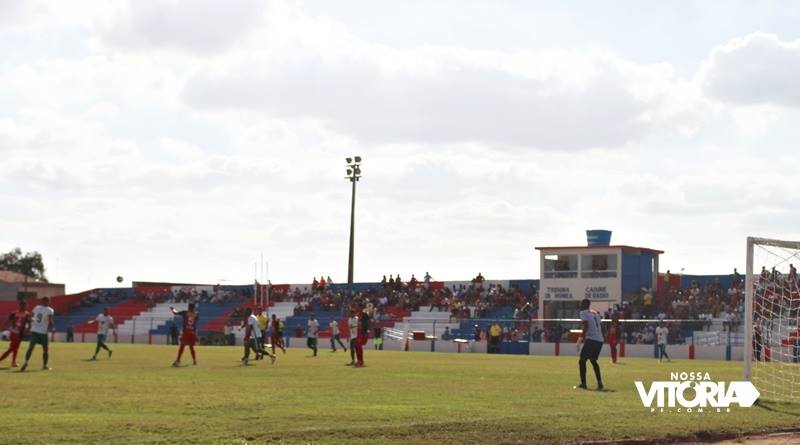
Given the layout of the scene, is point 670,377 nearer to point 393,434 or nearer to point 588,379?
point 588,379

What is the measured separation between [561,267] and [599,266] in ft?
7.80

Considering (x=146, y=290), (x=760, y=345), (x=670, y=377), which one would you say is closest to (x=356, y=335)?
(x=670, y=377)

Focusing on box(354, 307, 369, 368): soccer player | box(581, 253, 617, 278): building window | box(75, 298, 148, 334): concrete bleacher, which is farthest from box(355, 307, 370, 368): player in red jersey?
box(75, 298, 148, 334): concrete bleacher

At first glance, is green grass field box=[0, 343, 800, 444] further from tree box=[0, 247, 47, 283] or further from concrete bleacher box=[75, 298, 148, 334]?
tree box=[0, 247, 47, 283]

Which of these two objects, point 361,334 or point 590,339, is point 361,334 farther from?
point 590,339

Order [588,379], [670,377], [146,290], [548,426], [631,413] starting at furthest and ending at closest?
[146,290], [670,377], [588,379], [631,413], [548,426]

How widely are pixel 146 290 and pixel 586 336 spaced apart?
71013 mm

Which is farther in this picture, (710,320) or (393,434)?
(710,320)

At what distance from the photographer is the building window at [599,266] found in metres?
62.4

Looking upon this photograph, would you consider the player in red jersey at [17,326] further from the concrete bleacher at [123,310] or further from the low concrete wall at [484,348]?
the concrete bleacher at [123,310]

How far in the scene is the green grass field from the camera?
1388 centimetres

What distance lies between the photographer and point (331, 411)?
1694cm

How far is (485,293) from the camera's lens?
70.1 meters

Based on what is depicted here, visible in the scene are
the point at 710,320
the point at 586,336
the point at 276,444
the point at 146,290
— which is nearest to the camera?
the point at 276,444
